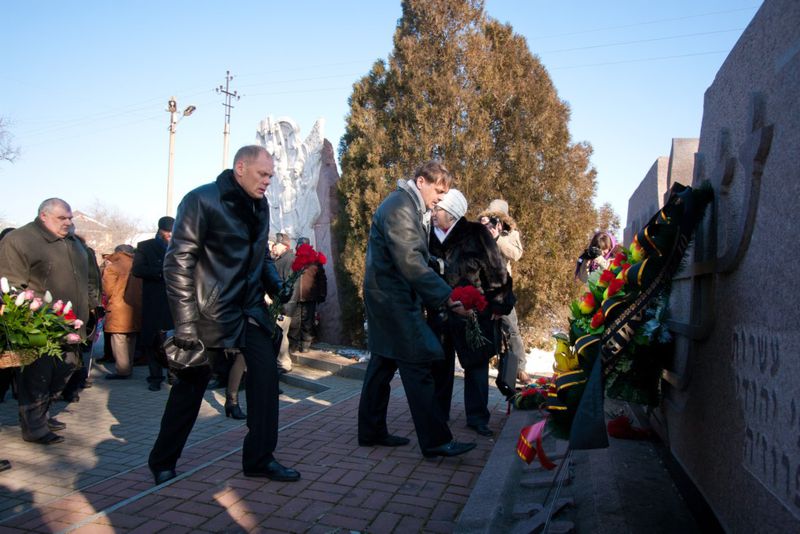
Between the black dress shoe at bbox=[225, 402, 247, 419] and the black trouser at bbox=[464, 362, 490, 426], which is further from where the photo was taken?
the black dress shoe at bbox=[225, 402, 247, 419]

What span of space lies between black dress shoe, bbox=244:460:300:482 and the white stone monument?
26.6 feet

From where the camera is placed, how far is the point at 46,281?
4965mm

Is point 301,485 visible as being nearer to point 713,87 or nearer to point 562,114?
point 713,87

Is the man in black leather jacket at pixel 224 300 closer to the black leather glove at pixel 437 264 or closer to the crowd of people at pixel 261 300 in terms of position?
the crowd of people at pixel 261 300

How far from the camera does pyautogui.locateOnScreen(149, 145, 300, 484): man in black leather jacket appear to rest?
11.2 ft

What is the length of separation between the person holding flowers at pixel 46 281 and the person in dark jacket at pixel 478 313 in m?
2.74

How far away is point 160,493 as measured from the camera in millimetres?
3344

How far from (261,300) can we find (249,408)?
64cm

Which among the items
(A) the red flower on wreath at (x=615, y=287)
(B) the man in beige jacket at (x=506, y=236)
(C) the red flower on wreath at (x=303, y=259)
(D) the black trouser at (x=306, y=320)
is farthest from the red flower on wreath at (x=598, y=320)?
(D) the black trouser at (x=306, y=320)

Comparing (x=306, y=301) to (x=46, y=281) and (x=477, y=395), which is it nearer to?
(x=46, y=281)

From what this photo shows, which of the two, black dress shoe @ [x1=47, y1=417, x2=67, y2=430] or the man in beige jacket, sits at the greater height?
the man in beige jacket

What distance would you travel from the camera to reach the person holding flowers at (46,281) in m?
4.63

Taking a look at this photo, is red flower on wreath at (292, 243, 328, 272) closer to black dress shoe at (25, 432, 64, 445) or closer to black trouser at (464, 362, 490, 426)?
black trouser at (464, 362, 490, 426)

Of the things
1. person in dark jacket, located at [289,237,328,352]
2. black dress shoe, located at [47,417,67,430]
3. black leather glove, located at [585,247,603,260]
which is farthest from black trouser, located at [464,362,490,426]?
person in dark jacket, located at [289,237,328,352]
